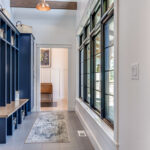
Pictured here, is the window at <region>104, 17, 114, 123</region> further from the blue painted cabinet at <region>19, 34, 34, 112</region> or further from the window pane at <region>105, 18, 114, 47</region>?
the blue painted cabinet at <region>19, 34, 34, 112</region>

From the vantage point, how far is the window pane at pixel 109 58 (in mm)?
2280

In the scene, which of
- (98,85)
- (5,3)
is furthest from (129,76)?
(5,3)

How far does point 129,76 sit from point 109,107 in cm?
107

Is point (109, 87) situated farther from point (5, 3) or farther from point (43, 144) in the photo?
point (5, 3)

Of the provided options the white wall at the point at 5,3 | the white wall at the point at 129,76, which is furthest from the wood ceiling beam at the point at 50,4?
the white wall at the point at 129,76

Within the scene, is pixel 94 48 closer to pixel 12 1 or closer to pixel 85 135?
pixel 85 135

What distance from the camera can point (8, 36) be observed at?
3773 mm

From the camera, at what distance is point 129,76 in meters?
1.38

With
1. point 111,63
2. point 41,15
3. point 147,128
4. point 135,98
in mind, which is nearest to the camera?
point 147,128

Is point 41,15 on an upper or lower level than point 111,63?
upper

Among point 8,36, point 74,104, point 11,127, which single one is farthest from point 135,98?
point 74,104

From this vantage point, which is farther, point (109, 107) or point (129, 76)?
point (109, 107)

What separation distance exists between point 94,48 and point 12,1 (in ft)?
9.88

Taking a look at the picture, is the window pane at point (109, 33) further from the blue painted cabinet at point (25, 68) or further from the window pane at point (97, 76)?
the blue painted cabinet at point (25, 68)
